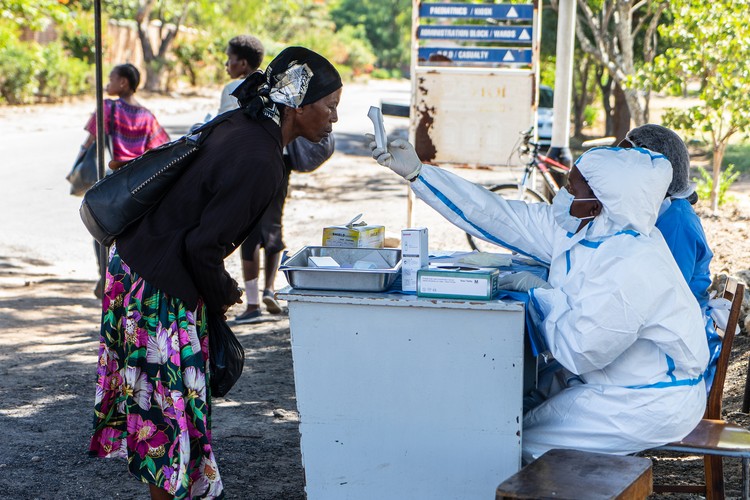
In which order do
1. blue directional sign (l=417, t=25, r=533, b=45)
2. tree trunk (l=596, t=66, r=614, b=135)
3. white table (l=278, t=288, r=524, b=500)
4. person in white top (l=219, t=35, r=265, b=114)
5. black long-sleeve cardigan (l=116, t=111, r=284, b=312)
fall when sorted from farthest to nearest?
tree trunk (l=596, t=66, r=614, b=135) → blue directional sign (l=417, t=25, r=533, b=45) → person in white top (l=219, t=35, r=265, b=114) → white table (l=278, t=288, r=524, b=500) → black long-sleeve cardigan (l=116, t=111, r=284, b=312)

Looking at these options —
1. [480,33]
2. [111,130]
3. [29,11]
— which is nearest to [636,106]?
[480,33]

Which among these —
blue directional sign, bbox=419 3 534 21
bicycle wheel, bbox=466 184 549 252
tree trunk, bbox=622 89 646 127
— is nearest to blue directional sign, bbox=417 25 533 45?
blue directional sign, bbox=419 3 534 21

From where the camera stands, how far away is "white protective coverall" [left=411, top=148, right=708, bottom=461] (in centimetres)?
296

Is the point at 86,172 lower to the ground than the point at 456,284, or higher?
higher

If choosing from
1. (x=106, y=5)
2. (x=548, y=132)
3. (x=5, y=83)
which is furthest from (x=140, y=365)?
(x=106, y=5)

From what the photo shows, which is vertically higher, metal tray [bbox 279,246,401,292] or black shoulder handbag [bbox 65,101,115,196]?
black shoulder handbag [bbox 65,101,115,196]

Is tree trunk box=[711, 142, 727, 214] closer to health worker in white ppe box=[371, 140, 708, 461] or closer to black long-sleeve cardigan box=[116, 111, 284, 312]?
health worker in white ppe box=[371, 140, 708, 461]

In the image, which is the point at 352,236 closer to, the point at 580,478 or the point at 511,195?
the point at 580,478

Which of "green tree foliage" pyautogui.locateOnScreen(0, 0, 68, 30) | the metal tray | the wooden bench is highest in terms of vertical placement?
"green tree foliage" pyautogui.locateOnScreen(0, 0, 68, 30)

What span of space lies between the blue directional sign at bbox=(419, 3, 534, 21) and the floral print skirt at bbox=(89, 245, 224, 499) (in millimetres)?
6319

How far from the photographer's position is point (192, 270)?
2.95 meters

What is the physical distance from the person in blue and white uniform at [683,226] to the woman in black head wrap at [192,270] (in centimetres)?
137

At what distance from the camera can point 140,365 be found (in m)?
3.07

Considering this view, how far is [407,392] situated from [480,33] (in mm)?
6958
